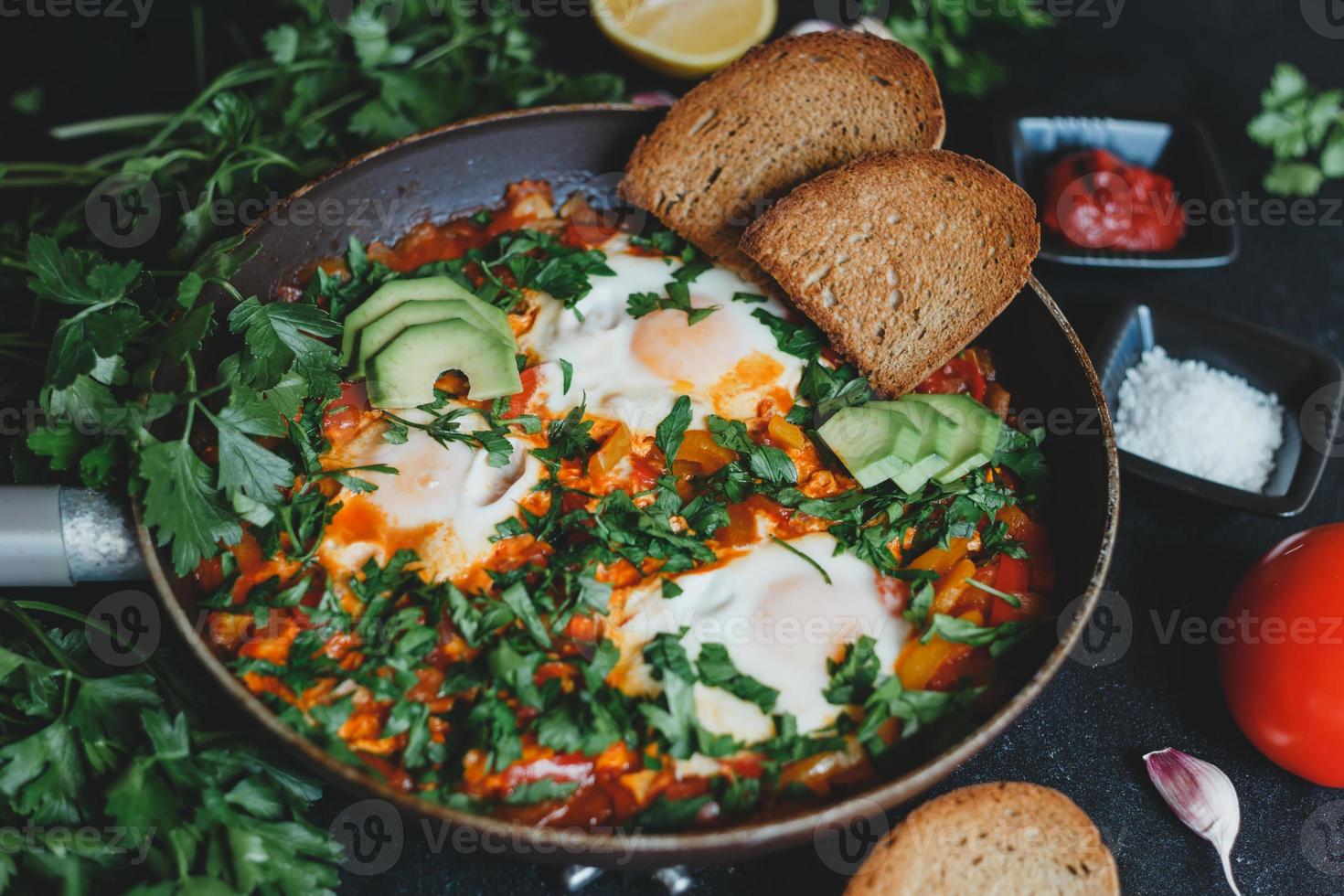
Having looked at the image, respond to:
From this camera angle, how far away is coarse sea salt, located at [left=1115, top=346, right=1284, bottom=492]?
12.7 feet

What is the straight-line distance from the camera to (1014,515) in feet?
11.0

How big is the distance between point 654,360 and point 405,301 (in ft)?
2.67

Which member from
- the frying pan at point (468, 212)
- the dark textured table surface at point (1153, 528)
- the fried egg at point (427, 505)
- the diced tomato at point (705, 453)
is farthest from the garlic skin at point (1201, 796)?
the fried egg at point (427, 505)

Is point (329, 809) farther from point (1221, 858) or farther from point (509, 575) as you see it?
point (1221, 858)

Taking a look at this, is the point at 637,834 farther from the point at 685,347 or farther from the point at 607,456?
the point at 685,347

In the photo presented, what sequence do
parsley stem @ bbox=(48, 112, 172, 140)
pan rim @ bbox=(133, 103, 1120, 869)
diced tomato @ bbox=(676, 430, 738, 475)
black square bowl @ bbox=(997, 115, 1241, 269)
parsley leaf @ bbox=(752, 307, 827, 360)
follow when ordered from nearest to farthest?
pan rim @ bbox=(133, 103, 1120, 869) < diced tomato @ bbox=(676, 430, 738, 475) < parsley leaf @ bbox=(752, 307, 827, 360) < black square bowl @ bbox=(997, 115, 1241, 269) < parsley stem @ bbox=(48, 112, 172, 140)

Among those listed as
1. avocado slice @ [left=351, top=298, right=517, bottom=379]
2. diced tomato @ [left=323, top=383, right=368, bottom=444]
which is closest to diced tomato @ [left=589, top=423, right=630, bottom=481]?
avocado slice @ [left=351, top=298, right=517, bottom=379]

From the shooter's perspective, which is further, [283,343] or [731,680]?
[283,343]

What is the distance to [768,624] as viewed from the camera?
9.82 ft

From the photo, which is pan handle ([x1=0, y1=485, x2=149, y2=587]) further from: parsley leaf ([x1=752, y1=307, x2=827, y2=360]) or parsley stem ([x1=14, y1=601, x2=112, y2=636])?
parsley leaf ([x1=752, y1=307, x2=827, y2=360])

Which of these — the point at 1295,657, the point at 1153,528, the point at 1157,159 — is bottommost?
the point at 1153,528

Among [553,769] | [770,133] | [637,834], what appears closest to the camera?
[637,834]

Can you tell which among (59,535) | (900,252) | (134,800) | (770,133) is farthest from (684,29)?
(134,800)

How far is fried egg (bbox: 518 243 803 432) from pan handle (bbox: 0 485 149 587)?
1249 millimetres
